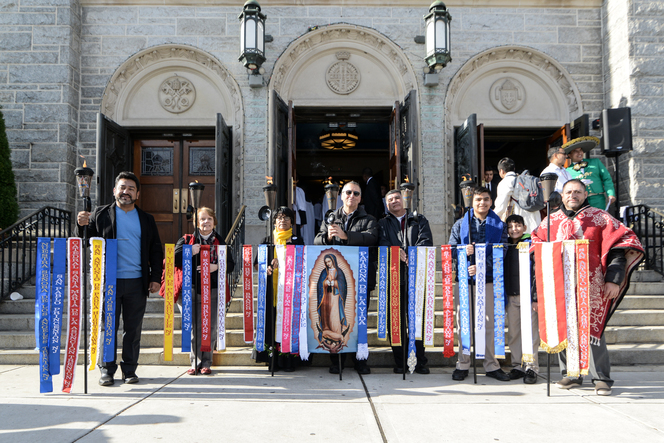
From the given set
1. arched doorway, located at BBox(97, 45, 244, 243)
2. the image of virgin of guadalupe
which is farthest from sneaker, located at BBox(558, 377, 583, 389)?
arched doorway, located at BBox(97, 45, 244, 243)

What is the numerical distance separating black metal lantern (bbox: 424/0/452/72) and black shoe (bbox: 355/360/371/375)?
549 centimetres

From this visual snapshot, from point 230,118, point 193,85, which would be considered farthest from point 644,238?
point 193,85

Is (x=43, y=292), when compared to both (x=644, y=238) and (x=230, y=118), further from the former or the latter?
(x=644, y=238)

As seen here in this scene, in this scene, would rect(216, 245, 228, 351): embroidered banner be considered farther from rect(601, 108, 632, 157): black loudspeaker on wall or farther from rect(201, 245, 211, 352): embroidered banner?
rect(601, 108, 632, 157): black loudspeaker on wall

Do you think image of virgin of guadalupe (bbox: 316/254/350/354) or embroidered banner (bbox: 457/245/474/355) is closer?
embroidered banner (bbox: 457/245/474/355)

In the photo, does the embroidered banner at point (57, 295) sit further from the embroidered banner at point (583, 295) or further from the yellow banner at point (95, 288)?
the embroidered banner at point (583, 295)

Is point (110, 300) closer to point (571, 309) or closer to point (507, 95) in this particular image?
point (571, 309)

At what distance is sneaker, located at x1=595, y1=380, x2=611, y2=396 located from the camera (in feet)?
13.3

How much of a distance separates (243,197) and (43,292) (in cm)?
456

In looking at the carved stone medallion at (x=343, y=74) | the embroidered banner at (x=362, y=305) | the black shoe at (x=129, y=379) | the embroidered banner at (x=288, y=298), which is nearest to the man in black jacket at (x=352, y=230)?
the embroidered banner at (x=362, y=305)

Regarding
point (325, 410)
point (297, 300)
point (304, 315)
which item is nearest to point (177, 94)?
point (297, 300)

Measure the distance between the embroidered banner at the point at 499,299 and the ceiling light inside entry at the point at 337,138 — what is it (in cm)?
839

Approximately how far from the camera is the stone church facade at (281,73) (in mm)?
8297

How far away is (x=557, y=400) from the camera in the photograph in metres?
3.93
